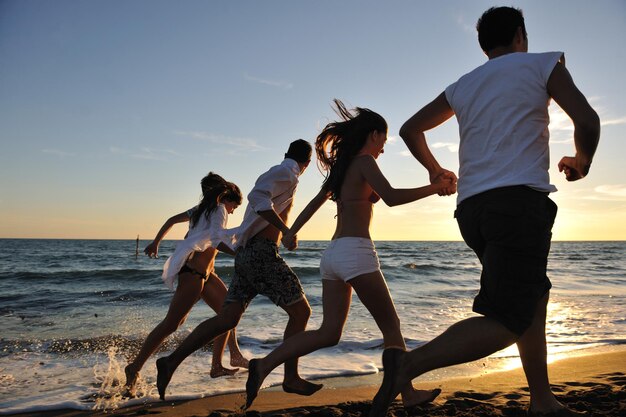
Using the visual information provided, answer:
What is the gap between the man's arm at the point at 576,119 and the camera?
2084 mm

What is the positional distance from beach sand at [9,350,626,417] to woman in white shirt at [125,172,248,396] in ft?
1.43

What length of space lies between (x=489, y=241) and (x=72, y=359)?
513 centimetres

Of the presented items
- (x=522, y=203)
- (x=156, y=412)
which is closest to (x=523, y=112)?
(x=522, y=203)

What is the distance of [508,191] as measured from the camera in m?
2.20

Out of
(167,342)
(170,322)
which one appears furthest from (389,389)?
(167,342)

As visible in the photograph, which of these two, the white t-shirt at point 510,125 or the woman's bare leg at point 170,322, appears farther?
the woman's bare leg at point 170,322

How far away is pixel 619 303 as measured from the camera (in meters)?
11.2

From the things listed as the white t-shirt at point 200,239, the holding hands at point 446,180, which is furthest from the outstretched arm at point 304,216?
the white t-shirt at point 200,239

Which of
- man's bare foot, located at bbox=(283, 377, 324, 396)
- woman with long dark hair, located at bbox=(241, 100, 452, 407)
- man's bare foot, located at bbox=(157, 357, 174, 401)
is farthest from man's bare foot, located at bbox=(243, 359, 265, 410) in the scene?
man's bare foot, located at bbox=(157, 357, 174, 401)

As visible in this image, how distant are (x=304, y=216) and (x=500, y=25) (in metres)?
1.59

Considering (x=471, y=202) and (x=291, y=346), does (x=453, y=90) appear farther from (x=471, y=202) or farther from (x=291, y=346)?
(x=291, y=346)

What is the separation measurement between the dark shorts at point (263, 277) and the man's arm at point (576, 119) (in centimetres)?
199

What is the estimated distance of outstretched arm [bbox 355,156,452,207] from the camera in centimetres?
268

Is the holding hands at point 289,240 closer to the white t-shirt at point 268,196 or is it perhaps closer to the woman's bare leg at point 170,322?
the white t-shirt at point 268,196
